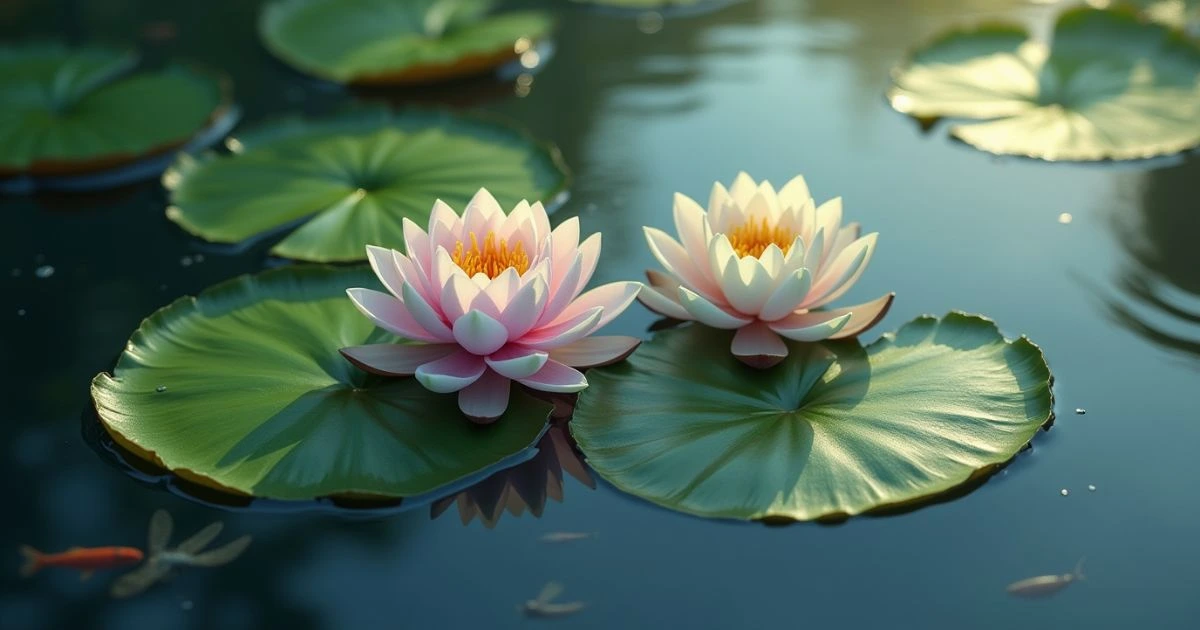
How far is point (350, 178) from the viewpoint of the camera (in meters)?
2.79

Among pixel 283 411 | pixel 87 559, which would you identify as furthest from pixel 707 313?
pixel 87 559

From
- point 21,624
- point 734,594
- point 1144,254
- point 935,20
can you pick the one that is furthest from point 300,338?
point 935,20

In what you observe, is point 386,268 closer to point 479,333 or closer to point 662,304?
point 479,333

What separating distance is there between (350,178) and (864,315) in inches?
54.1

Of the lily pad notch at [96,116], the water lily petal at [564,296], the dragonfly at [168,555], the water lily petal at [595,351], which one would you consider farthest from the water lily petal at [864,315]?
the lily pad notch at [96,116]

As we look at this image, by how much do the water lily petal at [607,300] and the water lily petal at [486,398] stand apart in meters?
0.14

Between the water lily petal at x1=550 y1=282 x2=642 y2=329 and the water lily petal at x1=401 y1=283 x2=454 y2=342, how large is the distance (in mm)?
195

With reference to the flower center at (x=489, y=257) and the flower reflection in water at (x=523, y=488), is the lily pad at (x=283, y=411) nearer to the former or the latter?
the flower reflection in water at (x=523, y=488)

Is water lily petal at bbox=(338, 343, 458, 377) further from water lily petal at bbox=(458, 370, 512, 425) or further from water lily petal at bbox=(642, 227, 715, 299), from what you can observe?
water lily petal at bbox=(642, 227, 715, 299)

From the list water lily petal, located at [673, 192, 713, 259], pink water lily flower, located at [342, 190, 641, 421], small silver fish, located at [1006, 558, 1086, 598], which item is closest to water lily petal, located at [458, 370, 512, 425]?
pink water lily flower, located at [342, 190, 641, 421]

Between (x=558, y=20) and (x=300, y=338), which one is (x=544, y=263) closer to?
(x=300, y=338)

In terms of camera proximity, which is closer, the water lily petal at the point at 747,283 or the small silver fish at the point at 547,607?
the small silver fish at the point at 547,607

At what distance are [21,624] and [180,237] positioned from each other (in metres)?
1.23

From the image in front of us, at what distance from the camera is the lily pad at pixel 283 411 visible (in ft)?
5.87
